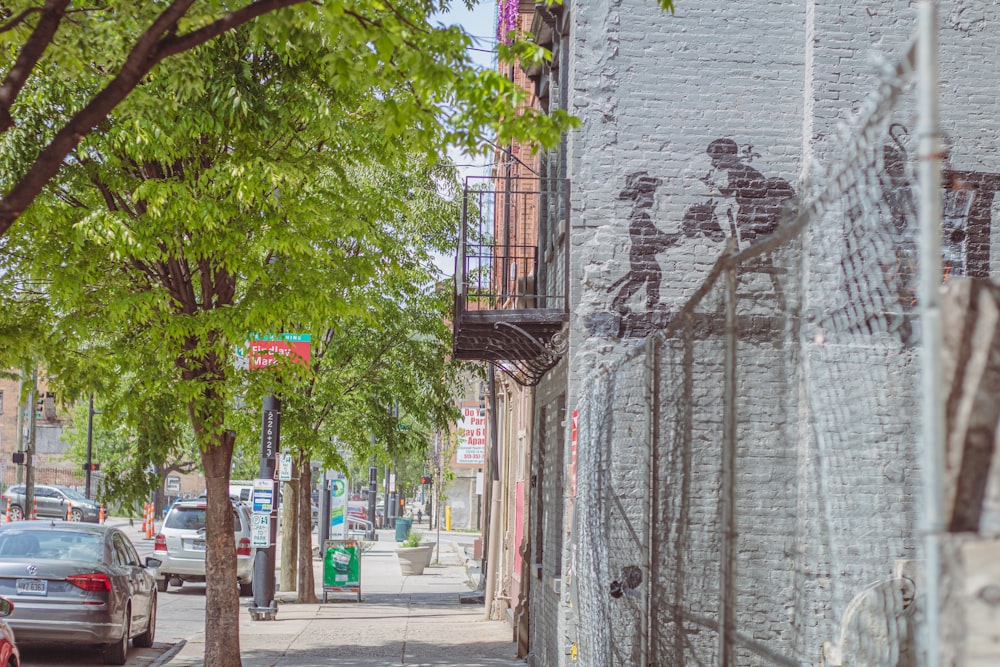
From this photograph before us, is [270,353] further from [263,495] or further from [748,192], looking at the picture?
[263,495]

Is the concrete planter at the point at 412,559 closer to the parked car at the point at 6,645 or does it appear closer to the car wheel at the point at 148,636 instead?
the car wheel at the point at 148,636

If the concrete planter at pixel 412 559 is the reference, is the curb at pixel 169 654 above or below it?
above

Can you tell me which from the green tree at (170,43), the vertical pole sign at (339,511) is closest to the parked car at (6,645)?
the green tree at (170,43)

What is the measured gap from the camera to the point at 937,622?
2.30 m

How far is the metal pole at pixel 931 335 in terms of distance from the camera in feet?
7.36

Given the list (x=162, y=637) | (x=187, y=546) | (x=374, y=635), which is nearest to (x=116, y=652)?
(x=162, y=637)

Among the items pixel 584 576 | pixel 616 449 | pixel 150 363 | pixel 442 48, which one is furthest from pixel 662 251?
Result: pixel 150 363

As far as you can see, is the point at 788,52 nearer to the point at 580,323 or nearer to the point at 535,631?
the point at 580,323

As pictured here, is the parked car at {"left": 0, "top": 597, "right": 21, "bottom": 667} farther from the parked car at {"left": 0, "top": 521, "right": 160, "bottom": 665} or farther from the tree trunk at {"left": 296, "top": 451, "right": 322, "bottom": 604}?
the tree trunk at {"left": 296, "top": 451, "right": 322, "bottom": 604}

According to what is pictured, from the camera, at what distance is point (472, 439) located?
108 feet

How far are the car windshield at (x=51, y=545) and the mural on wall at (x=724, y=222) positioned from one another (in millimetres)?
7566

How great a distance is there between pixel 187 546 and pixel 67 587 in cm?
1074

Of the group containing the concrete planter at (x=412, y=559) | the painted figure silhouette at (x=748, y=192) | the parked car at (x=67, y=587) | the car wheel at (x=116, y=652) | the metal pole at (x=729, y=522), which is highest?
the painted figure silhouette at (x=748, y=192)

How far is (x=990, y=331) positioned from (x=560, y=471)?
29.0ft
